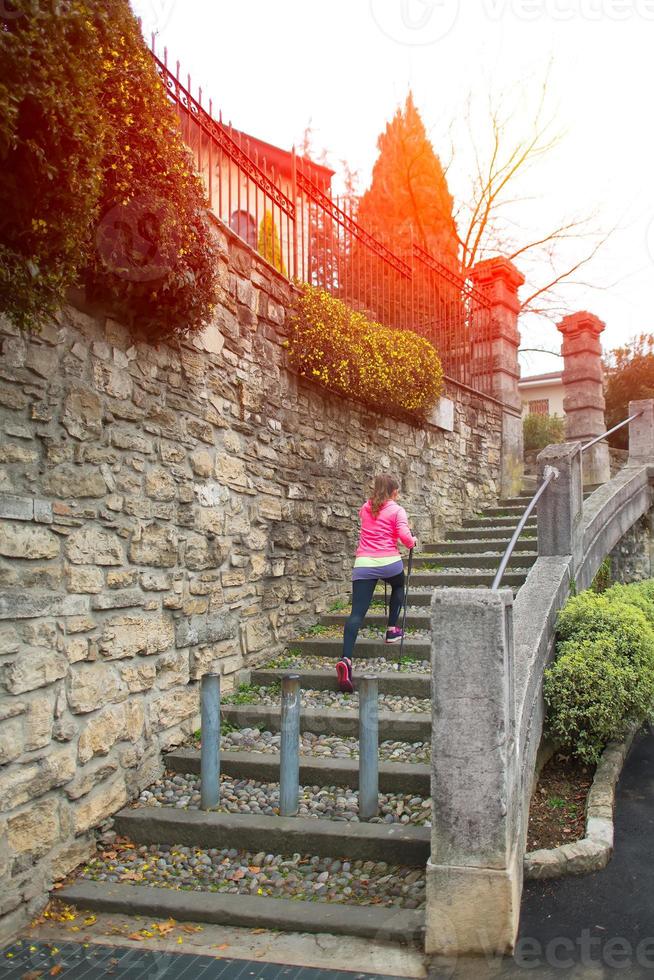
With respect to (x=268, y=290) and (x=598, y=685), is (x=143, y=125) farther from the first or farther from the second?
(x=598, y=685)

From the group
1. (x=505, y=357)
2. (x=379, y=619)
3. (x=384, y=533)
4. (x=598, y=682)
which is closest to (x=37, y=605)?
(x=384, y=533)

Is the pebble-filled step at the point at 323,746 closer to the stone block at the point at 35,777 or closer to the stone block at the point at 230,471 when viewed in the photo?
the stone block at the point at 35,777

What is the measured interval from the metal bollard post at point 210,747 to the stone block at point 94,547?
2.62ft

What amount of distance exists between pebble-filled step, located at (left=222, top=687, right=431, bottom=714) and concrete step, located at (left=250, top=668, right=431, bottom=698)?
43mm

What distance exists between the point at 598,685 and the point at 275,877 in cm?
211

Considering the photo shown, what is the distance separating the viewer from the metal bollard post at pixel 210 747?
3.94 m

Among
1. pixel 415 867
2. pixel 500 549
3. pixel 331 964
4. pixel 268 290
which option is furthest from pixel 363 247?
pixel 331 964

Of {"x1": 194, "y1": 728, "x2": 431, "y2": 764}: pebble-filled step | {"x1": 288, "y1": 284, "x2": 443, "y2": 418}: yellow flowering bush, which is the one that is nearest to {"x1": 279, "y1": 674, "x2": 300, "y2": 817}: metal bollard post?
{"x1": 194, "y1": 728, "x2": 431, "y2": 764}: pebble-filled step

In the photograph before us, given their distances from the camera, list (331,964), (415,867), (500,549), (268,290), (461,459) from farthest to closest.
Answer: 1. (461,459)
2. (500,549)
3. (268,290)
4. (415,867)
5. (331,964)

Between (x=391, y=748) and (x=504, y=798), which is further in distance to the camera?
(x=391, y=748)

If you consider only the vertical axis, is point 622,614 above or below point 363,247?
below

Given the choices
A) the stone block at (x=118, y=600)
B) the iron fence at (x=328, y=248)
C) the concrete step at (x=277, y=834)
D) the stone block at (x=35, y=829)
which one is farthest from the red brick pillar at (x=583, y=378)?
the stone block at (x=35, y=829)

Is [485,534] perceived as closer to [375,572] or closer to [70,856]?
[375,572]

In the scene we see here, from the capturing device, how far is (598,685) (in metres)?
4.36
